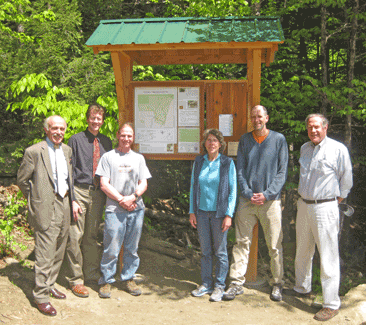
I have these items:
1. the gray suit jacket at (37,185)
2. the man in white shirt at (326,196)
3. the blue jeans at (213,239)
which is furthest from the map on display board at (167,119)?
the man in white shirt at (326,196)

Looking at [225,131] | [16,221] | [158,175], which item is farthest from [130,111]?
[158,175]

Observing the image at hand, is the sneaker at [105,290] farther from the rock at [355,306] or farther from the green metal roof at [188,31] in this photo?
the green metal roof at [188,31]

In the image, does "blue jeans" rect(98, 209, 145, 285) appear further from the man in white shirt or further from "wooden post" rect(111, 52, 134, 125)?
the man in white shirt

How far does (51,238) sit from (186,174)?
5.07 m

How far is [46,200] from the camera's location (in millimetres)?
3850

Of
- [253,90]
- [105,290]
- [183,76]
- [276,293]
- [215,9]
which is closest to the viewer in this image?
[105,290]

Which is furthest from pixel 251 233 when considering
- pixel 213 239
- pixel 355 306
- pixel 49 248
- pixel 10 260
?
pixel 10 260

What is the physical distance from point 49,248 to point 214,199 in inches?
76.4

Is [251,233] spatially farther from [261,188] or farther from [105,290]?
[105,290]

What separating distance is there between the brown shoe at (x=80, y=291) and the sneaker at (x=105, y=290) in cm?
17

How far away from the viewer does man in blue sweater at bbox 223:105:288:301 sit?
4.30 m

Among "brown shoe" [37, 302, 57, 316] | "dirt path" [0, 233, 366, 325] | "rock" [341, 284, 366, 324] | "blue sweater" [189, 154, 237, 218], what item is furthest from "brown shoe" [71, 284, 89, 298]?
Result: "rock" [341, 284, 366, 324]

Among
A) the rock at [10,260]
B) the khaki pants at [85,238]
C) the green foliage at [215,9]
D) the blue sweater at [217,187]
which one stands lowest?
the rock at [10,260]

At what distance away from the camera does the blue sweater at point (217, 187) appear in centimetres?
421
